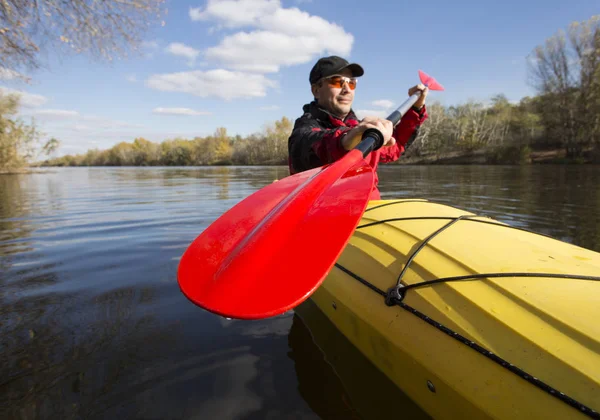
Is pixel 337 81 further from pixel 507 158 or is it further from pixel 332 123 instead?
pixel 507 158

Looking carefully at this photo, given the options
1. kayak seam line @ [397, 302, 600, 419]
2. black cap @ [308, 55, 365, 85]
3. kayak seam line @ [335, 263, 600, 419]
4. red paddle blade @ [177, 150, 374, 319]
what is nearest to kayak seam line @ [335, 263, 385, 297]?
kayak seam line @ [335, 263, 600, 419]

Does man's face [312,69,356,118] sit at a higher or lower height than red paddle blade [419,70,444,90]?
lower

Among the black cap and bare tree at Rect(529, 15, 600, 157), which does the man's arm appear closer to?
A: the black cap

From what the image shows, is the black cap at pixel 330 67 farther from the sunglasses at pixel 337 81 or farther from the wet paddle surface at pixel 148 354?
the wet paddle surface at pixel 148 354

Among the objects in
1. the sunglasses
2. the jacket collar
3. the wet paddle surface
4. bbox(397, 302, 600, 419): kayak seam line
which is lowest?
the wet paddle surface

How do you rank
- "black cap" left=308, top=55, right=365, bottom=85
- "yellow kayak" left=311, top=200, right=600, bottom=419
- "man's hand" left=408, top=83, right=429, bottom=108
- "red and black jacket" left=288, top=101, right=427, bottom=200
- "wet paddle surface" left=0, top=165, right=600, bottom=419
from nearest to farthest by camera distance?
"yellow kayak" left=311, top=200, right=600, bottom=419 → "wet paddle surface" left=0, top=165, right=600, bottom=419 → "red and black jacket" left=288, top=101, right=427, bottom=200 → "black cap" left=308, top=55, right=365, bottom=85 → "man's hand" left=408, top=83, right=429, bottom=108

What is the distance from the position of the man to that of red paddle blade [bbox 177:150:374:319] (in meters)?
0.30

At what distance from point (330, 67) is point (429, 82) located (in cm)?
166

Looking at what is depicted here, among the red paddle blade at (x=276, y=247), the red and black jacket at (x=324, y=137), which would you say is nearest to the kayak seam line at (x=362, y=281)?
the red paddle blade at (x=276, y=247)

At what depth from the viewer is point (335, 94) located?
2807 mm

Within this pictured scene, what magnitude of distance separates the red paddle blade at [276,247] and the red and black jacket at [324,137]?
0.96 ft

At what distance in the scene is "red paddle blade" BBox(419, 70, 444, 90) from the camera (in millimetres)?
3792

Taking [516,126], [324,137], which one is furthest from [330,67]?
[516,126]

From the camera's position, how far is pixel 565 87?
28.0 m
